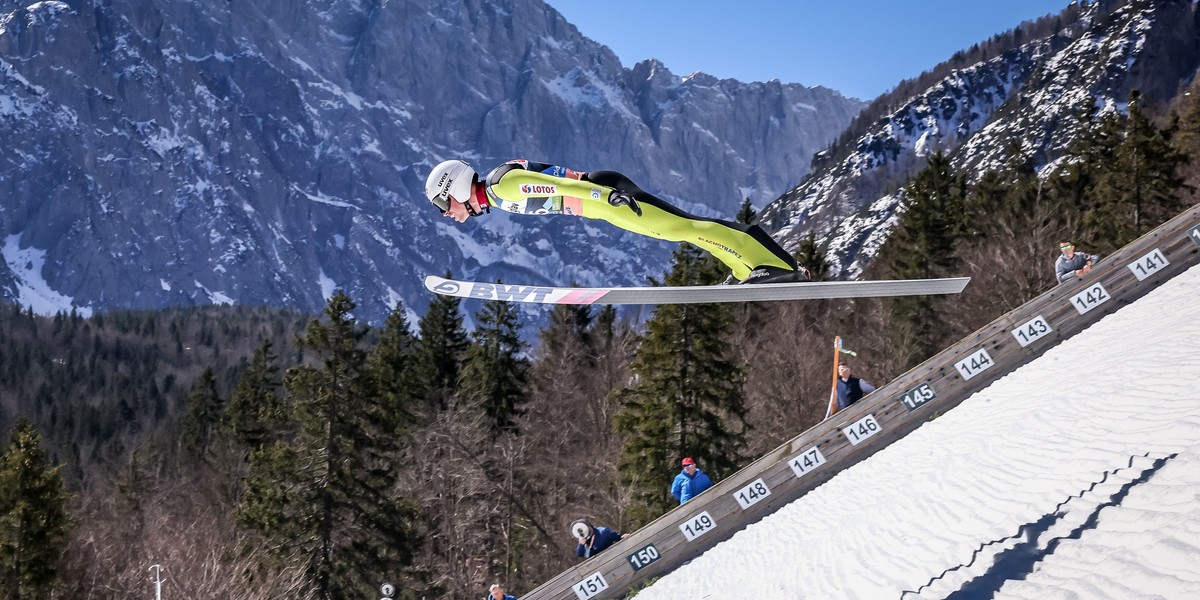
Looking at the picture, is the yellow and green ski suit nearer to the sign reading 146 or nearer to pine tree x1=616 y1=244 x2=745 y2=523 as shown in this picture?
the sign reading 146

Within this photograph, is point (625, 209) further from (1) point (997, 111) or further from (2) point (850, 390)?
(1) point (997, 111)

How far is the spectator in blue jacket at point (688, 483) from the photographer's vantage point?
1277cm

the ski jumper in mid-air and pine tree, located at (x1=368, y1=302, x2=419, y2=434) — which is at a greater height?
pine tree, located at (x1=368, y1=302, x2=419, y2=434)

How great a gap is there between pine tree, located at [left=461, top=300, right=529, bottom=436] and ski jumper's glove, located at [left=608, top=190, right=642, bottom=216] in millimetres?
27000

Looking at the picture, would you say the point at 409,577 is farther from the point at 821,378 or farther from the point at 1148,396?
the point at 1148,396

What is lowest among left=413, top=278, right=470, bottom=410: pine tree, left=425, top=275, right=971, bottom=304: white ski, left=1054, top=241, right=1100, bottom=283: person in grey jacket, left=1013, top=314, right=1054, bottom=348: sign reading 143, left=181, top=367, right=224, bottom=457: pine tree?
left=1013, top=314, right=1054, bottom=348: sign reading 143

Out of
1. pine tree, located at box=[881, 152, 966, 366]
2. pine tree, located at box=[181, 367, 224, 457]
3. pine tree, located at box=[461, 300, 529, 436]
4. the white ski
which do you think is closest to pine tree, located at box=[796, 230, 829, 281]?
pine tree, located at box=[881, 152, 966, 366]

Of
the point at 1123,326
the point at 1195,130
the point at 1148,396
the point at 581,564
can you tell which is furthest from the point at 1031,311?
the point at 1195,130

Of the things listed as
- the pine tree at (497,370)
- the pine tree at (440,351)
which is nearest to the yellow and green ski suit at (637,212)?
the pine tree at (497,370)

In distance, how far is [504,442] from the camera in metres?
31.6

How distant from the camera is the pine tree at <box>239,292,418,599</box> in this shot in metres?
22.0

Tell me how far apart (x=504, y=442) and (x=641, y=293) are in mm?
23365

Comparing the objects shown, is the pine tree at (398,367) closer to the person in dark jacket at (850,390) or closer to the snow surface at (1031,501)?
the person in dark jacket at (850,390)

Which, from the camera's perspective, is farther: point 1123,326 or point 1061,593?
point 1123,326
